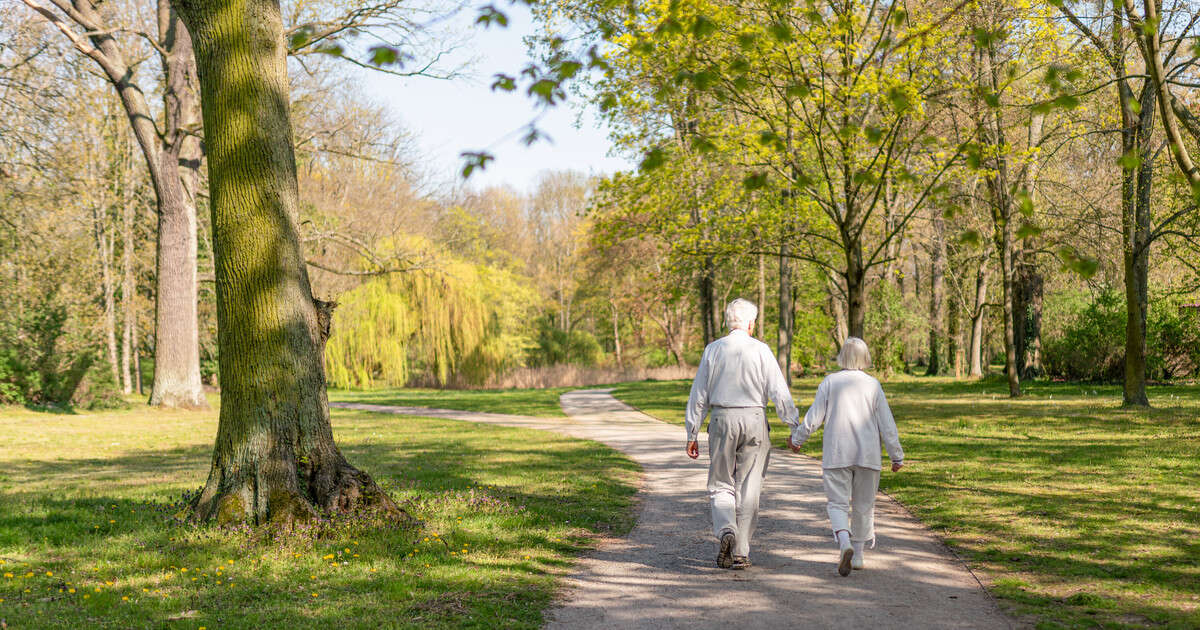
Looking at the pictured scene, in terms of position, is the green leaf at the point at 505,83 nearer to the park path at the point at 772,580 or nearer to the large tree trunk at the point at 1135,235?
Answer: the park path at the point at 772,580

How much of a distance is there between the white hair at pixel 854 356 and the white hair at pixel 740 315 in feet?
2.42

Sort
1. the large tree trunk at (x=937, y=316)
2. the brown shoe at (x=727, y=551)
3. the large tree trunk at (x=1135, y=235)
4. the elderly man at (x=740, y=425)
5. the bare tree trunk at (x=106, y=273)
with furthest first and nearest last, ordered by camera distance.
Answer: the large tree trunk at (x=937, y=316), the bare tree trunk at (x=106, y=273), the large tree trunk at (x=1135, y=235), the elderly man at (x=740, y=425), the brown shoe at (x=727, y=551)

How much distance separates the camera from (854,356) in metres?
6.32

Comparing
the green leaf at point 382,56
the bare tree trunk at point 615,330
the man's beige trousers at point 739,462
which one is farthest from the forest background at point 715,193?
the bare tree trunk at point 615,330

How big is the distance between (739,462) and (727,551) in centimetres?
66

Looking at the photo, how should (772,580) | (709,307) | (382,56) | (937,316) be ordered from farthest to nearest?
(937,316) < (709,307) < (772,580) < (382,56)

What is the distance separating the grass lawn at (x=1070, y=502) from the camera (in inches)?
206

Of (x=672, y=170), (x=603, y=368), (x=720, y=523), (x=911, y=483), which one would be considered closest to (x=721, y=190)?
(x=672, y=170)

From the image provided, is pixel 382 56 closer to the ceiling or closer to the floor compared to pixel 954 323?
closer to the ceiling

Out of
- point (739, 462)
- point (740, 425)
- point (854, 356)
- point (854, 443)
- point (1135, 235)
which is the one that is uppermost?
point (1135, 235)

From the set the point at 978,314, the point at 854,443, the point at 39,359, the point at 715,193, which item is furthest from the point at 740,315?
the point at 978,314

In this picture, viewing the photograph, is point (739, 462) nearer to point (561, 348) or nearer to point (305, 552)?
point (305, 552)

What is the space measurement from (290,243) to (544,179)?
56872 millimetres

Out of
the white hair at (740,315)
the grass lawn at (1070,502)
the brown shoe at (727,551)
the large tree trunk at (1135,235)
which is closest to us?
the grass lawn at (1070,502)
